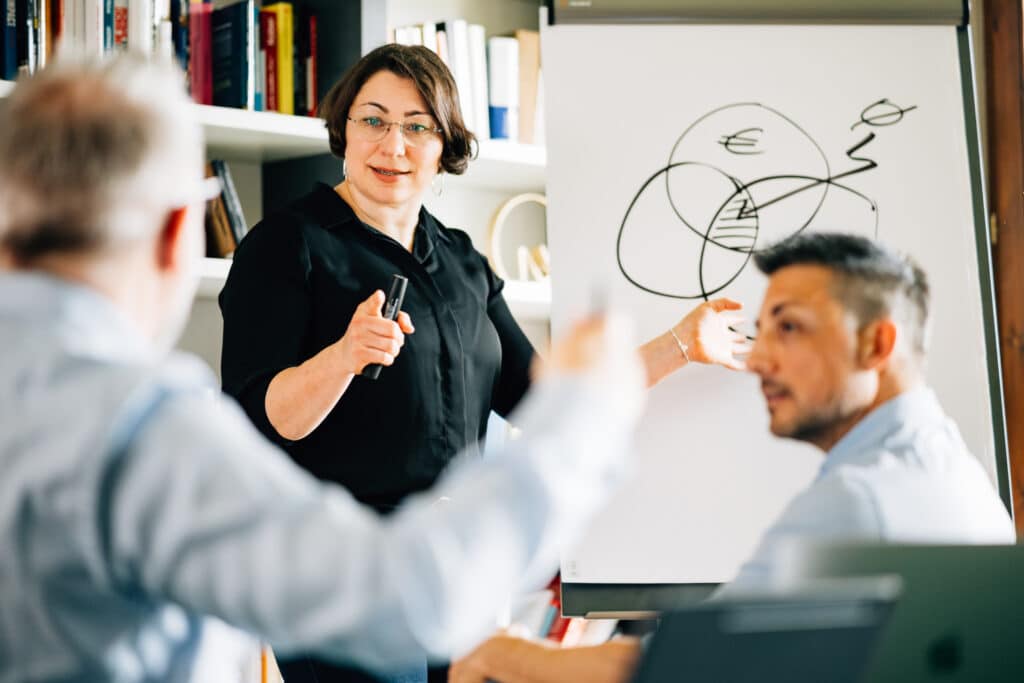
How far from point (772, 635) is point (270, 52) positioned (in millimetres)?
2088

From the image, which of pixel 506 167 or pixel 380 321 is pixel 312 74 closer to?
pixel 506 167

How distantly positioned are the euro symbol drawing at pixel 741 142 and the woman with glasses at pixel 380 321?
11.2 inches

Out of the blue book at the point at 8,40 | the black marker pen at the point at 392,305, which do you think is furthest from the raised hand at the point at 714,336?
the blue book at the point at 8,40

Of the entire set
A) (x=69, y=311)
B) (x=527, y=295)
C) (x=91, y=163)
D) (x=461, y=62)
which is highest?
(x=461, y=62)

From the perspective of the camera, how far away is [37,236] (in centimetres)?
89

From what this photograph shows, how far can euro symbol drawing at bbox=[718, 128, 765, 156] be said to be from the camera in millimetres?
2230

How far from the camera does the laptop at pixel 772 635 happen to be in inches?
35.4

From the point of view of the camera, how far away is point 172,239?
918 millimetres

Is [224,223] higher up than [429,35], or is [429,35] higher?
[429,35]

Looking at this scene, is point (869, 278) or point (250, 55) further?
point (250, 55)

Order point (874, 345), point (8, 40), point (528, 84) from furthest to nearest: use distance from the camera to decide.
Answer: point (528, 84) < point (8, 40) < point (874, 345)

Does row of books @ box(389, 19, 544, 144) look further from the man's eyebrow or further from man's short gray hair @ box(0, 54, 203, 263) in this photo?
man's short gray hair @ box(0, 54, 203, 263)

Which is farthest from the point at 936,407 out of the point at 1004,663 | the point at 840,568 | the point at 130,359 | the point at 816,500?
the point at 130,359

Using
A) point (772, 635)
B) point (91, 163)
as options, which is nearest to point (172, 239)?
point (91, 163)
